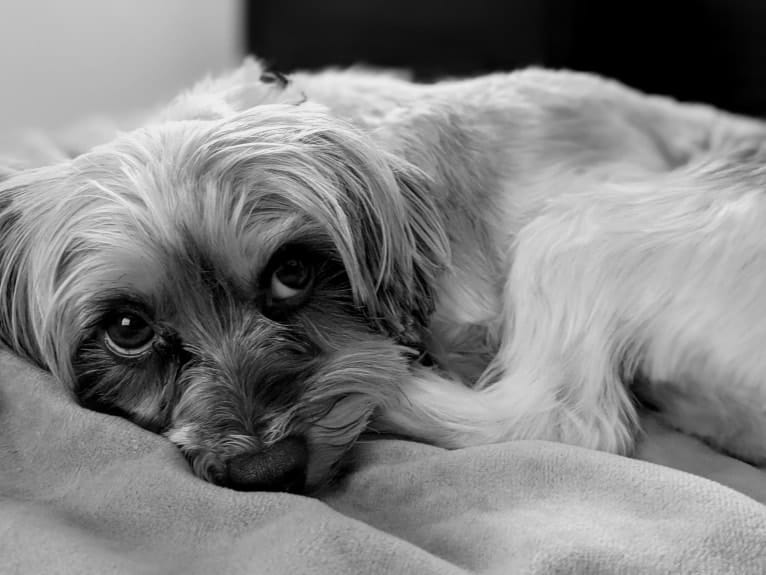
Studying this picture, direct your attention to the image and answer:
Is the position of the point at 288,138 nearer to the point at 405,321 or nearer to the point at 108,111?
the point at 405,321

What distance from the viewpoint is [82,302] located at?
1386 mm

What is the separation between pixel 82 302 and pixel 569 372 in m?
0.89

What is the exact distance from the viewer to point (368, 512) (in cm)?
129

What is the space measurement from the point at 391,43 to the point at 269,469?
2419 mm

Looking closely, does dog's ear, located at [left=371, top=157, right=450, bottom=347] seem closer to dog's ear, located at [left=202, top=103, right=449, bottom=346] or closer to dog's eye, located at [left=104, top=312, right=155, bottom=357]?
dog's ear, located at [left=202, top=103, right=449, bottom=346]

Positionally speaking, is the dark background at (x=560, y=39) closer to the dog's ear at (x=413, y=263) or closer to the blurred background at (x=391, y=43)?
the blurred background at (x=391, y=43)

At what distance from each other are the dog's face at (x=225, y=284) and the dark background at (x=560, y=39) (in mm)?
1591

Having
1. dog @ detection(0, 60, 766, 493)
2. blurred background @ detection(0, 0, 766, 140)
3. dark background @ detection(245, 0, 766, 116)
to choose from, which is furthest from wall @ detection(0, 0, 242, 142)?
dog @ detection(0, 60, 766, 493)

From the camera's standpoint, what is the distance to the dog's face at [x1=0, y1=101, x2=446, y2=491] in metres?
1.35

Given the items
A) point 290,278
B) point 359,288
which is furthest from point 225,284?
point 359,288

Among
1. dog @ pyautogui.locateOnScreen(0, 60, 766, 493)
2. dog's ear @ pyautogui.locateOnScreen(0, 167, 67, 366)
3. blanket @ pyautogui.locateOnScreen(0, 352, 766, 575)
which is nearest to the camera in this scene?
blanket @ pyautogui.locateOnScreen(0, 352, 766, 575)

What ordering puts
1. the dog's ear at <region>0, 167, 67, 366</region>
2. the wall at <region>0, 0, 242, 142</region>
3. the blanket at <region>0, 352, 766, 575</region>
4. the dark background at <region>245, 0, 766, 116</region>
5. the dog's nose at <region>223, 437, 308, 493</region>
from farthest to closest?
the wall at <region>0, 0, 242, 142</region> < the dark background at <region>245, 0, 766, 116</region> < the dog's ear at <region>0, 167, 67, 366</region> < the dog's nose at <region>223, 437, 308, 493</region> < the blanket at <region>0, 352, 766, 575</region>

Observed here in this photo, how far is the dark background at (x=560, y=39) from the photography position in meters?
2.89

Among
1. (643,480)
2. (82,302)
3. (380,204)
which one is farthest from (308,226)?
(643,480)
